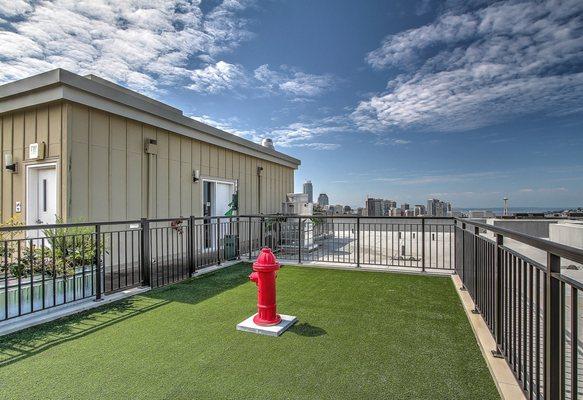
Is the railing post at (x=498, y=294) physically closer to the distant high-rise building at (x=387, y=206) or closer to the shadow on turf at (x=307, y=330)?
the shadow on turf at (x=307, y=330)

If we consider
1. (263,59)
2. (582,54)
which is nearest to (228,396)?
(263,59)

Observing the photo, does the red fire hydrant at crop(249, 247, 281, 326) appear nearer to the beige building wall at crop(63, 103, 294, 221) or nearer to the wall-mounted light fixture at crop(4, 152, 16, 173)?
the beige building wall at crop(63, 103, 294, 221)

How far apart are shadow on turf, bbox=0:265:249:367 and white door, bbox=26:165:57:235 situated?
9.28ft

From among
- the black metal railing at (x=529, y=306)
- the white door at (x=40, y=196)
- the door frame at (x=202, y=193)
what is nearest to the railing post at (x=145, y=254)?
the white door at (x=40, y=196)

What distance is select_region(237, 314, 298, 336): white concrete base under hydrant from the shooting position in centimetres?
298

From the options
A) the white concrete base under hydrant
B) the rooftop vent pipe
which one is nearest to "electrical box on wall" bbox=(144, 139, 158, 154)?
the white concrete base under hydrant

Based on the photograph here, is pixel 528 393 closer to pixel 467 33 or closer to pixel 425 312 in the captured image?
pixel 425 312

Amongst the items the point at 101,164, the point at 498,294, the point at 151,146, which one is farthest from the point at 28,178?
the point at 498,294

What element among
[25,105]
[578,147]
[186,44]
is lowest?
[25,105]

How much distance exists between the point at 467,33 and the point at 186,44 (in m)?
7.71

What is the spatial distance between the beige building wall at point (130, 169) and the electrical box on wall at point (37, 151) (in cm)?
66

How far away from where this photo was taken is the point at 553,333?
1368mm

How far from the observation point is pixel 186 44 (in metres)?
8.32

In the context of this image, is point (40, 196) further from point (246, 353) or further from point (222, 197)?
point (246, 353)
